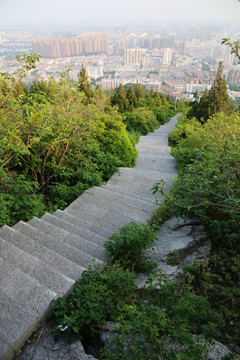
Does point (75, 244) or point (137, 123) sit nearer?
point (75, 244)

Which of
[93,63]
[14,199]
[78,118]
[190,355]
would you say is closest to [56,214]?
[14,199]

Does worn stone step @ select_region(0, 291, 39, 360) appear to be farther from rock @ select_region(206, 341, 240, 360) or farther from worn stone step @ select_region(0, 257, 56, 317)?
rock @ select_region(206, 341, 240, 360)

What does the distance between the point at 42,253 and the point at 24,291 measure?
552 mm

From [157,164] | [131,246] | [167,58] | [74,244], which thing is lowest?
[167,58]

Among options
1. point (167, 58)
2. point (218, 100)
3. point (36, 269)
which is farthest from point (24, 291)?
point (167, 58)

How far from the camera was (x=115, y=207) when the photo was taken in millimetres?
3875

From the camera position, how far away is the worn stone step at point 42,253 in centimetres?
231

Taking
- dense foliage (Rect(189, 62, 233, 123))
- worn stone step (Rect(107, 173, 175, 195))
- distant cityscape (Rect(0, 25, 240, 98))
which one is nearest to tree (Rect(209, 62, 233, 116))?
dense foliage (Rect(189, 62, 233, 123))

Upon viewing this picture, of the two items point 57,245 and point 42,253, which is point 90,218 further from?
point 42,253

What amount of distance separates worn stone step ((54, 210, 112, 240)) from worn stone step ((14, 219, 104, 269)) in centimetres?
49

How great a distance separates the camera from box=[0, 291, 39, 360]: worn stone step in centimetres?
160

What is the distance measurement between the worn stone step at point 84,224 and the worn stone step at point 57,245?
0.49 metres

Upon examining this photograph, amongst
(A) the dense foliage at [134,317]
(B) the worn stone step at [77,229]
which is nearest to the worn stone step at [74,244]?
(B) the worn stone step at [77,229]

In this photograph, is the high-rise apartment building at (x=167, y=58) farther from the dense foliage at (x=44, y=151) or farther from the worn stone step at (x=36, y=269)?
the worn stone step at (x=36, y=269)
